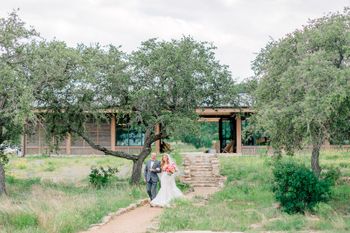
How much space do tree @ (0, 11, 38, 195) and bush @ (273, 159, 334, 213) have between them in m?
8.80

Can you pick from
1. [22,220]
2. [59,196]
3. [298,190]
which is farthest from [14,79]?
[298,190]

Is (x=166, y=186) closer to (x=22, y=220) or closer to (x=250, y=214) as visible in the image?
(x=250, y=214)

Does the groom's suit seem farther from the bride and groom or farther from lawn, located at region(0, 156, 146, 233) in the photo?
lawn, located at region(0, 156, 146, 233)

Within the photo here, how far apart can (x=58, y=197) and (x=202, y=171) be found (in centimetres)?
1012

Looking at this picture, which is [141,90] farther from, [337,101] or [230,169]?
[337,101]

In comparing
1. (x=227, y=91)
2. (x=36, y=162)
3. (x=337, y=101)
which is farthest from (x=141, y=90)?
(x=36, y=162)

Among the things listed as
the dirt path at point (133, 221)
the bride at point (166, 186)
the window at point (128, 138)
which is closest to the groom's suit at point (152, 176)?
the bride at point (166, 186)

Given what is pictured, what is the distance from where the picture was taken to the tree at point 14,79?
1917cm

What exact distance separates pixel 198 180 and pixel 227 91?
4.47 meters

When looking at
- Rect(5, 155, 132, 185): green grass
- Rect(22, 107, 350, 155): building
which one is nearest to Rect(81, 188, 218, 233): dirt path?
Rect(5, 155, 132, 185): green grass

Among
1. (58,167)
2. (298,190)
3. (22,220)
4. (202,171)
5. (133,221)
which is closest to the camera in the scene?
(22,220)

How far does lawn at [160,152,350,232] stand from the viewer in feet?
43.7

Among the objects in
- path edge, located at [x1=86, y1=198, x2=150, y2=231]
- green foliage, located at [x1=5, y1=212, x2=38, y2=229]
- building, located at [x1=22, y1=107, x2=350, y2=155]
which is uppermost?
building, located at [x1=22, y1=107, x2=350, y2=155]

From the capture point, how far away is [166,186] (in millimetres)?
18625
